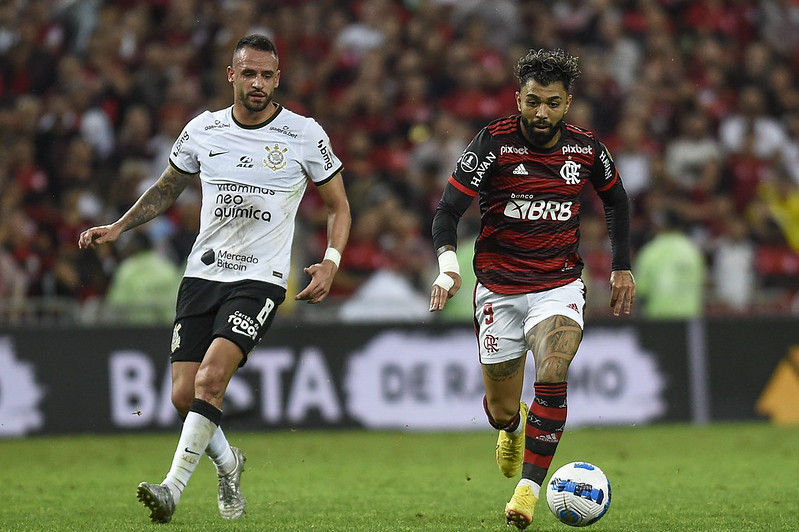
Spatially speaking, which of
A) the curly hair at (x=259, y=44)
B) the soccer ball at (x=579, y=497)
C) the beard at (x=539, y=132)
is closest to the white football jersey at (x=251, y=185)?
the curly hair at (x=259, y=44)

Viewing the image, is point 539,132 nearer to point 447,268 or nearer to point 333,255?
point 447,268

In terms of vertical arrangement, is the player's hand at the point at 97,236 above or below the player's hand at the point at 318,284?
above

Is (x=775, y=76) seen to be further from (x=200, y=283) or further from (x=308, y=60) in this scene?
(x=200, y=283)

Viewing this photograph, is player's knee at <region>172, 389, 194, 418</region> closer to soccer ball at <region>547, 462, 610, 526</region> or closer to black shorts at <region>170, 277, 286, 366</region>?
black shorts at <region>170, 277, 286, 366</region>

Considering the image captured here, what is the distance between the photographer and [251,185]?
7.57 m

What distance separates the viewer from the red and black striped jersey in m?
7.57

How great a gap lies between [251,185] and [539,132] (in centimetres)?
174

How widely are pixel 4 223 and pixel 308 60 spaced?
17.4 feet

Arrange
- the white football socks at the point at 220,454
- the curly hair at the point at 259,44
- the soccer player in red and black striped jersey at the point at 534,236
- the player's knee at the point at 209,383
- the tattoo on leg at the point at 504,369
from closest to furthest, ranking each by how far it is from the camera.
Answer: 1. the player's knee at the point at 209,383
2. the soccer player in red and black striped jersey at the point at 534,236
3. the curly hair at the point at 259,44
4. the white football socks at the point at 220,454
5. the tattoo on leg at the point at 504,369

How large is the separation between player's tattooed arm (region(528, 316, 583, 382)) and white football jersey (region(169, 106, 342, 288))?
157 cm

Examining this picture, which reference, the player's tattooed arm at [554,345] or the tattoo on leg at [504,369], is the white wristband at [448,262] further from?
the tattoo on leg at [504,369]

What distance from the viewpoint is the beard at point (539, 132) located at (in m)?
7.46

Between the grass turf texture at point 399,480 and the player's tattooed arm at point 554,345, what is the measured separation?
88 cm

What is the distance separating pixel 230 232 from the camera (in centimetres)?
755
